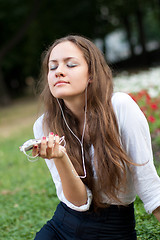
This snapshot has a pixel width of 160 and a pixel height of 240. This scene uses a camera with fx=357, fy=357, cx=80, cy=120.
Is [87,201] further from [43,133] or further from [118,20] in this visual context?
[118,20]

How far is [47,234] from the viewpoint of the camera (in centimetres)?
222

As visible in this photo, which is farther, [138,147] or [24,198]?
[24,198]

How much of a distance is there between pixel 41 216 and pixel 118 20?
2488 centimetres

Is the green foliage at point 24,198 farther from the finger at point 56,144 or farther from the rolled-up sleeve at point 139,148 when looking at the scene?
the finger at point 56,144

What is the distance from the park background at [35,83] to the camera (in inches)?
156

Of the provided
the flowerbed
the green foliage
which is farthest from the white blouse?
the green foliage

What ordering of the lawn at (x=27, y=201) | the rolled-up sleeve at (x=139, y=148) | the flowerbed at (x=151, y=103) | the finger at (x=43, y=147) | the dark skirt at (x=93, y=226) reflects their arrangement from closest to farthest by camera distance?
the finger at (x=43, y=147), the rolled-up sleeve at (x=139, y=148), the dark skirt at (x=93, y=226), the lawn at (x=27, y=201), the flowerbed at (x=151, y=103)

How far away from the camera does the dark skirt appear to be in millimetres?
2143

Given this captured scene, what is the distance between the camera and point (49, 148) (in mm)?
1783

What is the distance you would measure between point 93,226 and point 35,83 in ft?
4.97

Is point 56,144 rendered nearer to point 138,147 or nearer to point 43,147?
point 43,147

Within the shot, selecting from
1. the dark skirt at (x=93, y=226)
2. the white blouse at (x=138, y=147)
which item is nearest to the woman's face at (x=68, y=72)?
the white blouse at (x=138, y=147)

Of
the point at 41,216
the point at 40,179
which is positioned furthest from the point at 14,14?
the point at 41,216

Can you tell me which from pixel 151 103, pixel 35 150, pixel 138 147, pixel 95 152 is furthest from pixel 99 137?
pixel 151 103
